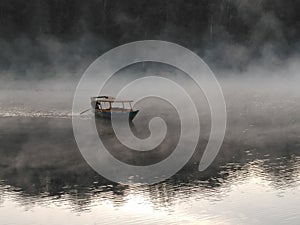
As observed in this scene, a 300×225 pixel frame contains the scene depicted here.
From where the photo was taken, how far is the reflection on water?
32375 millimetres

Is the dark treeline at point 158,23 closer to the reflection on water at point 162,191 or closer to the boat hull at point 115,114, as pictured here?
the boat hull at point 115,114

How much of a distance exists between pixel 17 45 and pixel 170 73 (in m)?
39.5

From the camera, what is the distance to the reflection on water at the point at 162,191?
1275 inches

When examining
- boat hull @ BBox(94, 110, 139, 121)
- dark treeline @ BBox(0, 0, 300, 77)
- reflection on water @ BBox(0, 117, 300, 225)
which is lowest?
reflection on water @ BBox(0, 117, 300, 225)

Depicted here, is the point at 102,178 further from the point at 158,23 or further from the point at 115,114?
the point at 158,23

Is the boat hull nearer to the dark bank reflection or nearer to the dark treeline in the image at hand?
the dark bank reflection

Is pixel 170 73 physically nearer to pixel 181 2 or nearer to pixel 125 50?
pixel 125 50

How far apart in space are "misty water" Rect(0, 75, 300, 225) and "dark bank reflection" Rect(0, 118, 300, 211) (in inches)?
3.0

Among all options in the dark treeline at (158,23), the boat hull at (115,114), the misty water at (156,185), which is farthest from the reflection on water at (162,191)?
the dark treeline at (158,23)

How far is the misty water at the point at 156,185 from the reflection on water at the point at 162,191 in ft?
0.21

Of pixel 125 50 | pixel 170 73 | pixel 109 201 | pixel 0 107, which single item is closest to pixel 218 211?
pixel 109 201

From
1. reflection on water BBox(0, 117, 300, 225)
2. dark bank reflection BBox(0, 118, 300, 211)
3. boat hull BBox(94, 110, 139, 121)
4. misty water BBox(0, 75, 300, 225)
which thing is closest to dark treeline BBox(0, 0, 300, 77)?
boat hull BBox(94, 110, 139, 121)

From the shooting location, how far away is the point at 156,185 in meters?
38.7

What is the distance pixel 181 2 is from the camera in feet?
406
